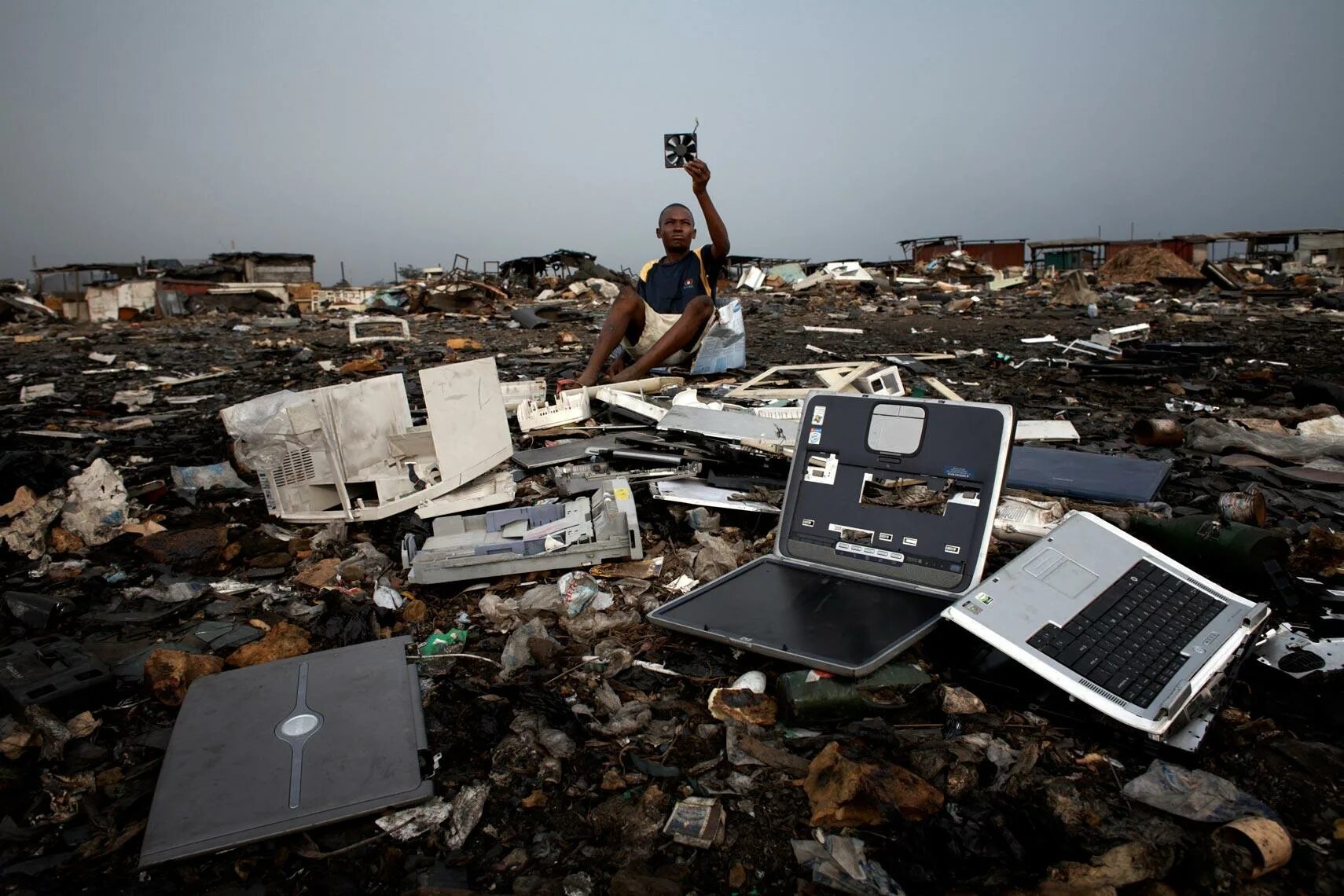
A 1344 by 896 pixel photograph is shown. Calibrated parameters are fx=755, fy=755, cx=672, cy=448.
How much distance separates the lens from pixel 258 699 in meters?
1.65

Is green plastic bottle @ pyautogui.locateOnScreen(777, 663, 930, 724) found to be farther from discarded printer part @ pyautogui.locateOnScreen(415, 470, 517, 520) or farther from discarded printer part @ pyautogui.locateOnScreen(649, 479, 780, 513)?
discarded printer part @ pyautogui.locateOnScreen(415, 470, 517, 520)

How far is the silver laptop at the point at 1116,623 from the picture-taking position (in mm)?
1472

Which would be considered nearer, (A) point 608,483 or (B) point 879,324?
(A) point 608,483

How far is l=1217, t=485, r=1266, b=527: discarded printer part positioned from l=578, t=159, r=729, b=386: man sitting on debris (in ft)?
10.8

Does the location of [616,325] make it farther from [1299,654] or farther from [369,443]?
[1299,654]

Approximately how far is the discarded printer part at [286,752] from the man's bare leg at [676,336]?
3.48 metres

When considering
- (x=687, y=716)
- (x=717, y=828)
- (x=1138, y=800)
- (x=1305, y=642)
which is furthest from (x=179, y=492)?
(x=1305, y=642)

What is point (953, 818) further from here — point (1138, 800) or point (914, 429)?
point (914, 429)

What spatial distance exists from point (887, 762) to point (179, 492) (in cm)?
318

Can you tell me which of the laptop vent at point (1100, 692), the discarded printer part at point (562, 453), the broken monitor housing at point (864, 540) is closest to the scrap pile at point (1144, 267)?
the discarded printer part at point (562, 453)

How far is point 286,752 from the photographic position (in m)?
1.49

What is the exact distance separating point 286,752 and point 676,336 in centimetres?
397

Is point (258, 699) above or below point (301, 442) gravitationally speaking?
below

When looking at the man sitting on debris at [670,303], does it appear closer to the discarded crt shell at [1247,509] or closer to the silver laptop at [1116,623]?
the discarded crt shell at [1247,509]
